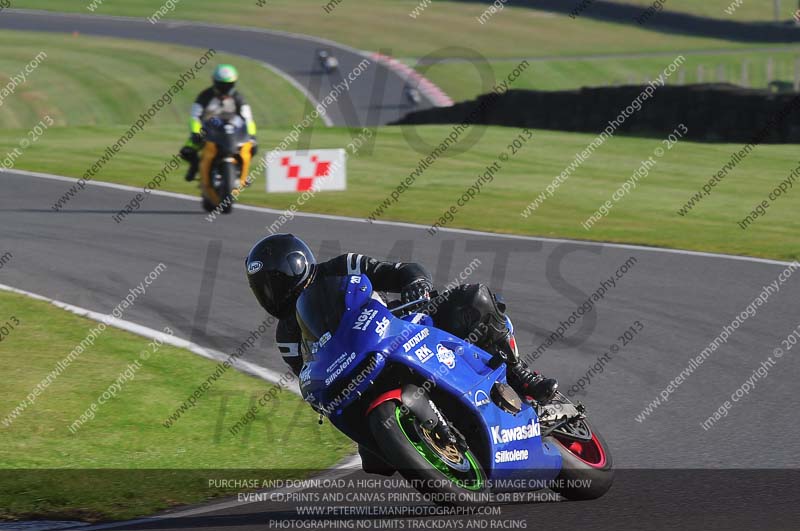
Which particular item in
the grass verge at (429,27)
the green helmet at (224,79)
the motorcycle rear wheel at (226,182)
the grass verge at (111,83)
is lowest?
the grass verge at (429,27)

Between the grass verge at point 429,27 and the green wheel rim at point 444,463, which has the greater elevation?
the green wheel rim at point 444,463

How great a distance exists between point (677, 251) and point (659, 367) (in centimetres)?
502

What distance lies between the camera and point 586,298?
37.1ft

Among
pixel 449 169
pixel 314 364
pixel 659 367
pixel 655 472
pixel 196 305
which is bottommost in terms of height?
pixel 449 169

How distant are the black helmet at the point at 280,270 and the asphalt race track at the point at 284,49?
30.3m

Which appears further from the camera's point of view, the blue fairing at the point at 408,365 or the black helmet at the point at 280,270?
the black helmet at the point at 280,270

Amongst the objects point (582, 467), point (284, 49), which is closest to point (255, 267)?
point (582, 467)

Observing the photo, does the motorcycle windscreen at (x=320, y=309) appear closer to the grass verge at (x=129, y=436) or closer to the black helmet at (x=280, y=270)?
the black helmet at (x=280, y=270)

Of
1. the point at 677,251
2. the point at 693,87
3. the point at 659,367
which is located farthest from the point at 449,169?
the point at 659,367

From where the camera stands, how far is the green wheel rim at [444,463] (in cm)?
541

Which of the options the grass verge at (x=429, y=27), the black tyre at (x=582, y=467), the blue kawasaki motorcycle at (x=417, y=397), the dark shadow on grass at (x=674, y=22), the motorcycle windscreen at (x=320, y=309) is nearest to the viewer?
the blue kawasaki motorcycle at (x=417, y=397)

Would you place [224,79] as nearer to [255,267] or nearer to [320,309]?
[255,267]

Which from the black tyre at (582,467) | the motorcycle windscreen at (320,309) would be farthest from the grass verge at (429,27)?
the motorcycle windscreen at (320,309)

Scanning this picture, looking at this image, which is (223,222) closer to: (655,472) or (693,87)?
(655,472)
